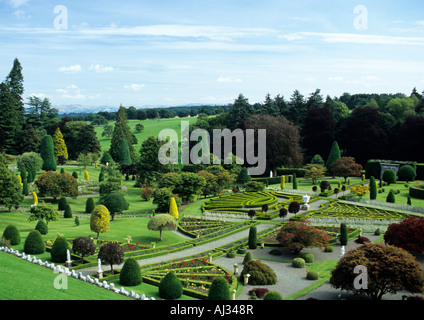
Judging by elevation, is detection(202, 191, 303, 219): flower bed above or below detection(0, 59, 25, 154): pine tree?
below

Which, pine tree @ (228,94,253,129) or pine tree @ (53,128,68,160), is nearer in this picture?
pine tree @ (53,128,68,160)

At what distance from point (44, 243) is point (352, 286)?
2355 cm

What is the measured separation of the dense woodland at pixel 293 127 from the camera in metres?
76.5

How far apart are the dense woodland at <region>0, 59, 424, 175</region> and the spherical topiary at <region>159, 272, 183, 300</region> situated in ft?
143

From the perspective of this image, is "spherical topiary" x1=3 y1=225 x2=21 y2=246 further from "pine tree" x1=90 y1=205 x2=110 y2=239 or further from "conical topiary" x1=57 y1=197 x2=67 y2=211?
"conical topiary" x1=57 y1=197 x2=67 y2=211

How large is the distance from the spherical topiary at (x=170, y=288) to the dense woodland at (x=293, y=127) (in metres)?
43.6

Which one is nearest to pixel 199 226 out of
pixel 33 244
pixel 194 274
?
pixel 194 274

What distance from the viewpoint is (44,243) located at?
1347 inches

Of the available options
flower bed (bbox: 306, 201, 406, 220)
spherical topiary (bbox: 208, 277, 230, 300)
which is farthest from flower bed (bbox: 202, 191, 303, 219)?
spherical topiary (bbox: 208, 277, 230, 300)

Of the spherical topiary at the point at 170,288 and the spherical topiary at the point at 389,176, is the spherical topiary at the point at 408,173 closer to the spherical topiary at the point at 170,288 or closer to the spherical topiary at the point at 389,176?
the spherical topiary at the point at 389,176

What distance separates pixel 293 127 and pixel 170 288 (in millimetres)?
57444

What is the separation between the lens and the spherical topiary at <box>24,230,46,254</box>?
3219cm

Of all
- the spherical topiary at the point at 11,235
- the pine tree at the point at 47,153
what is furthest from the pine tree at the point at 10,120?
the spherical topiary at the point at 11,235
